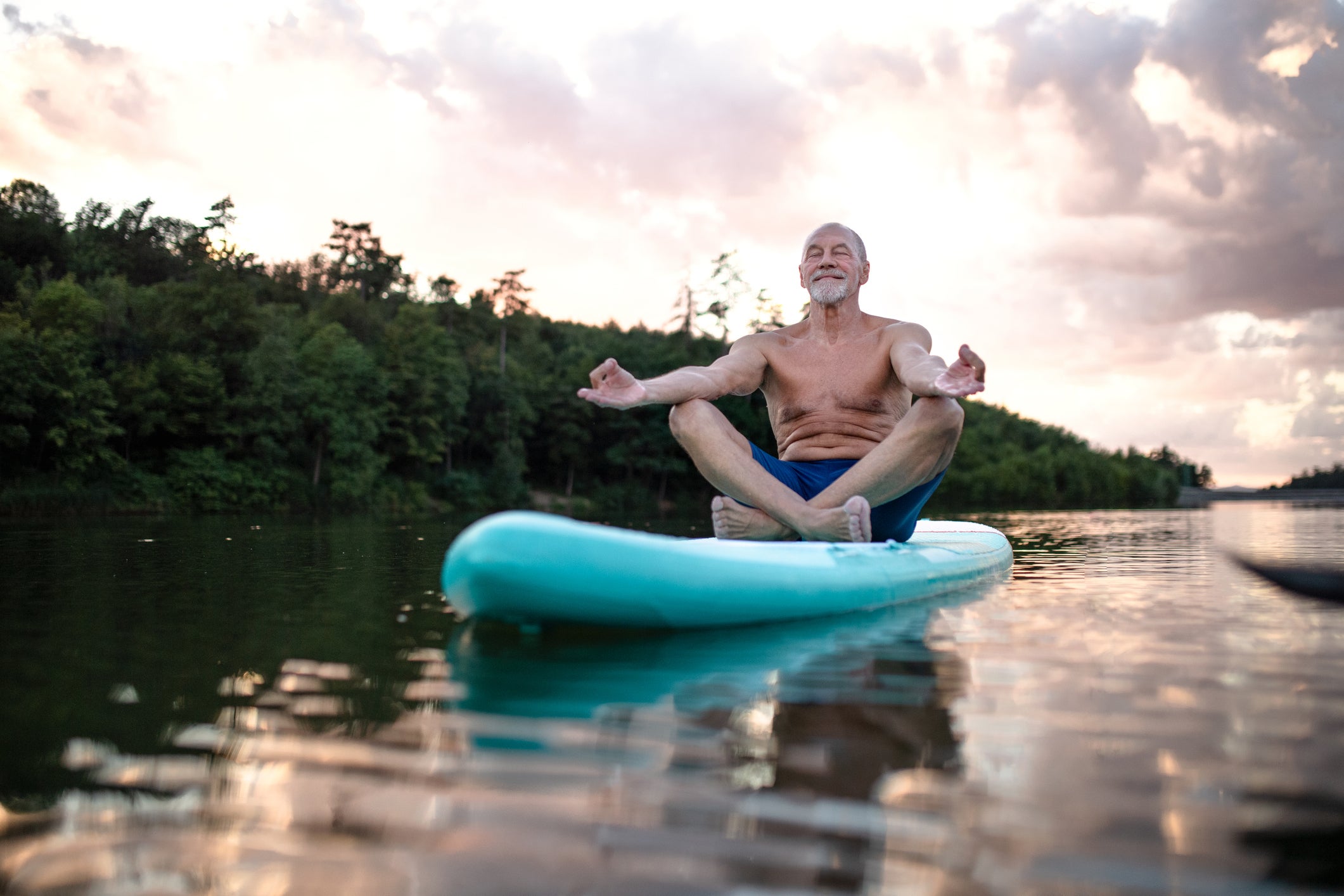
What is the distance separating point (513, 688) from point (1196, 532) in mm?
9778

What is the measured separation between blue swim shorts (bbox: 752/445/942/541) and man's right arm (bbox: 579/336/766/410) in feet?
1.24

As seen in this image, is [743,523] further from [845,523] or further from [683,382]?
[683,382]

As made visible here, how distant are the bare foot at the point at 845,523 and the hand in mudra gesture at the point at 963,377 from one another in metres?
0.67

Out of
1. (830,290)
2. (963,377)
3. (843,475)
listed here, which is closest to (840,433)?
(843,475)

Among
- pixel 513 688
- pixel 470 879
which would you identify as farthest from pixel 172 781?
pixel 513 688

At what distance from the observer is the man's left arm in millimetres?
3732

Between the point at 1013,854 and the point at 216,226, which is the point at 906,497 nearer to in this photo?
the point at 1013,854

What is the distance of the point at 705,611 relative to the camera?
323cm

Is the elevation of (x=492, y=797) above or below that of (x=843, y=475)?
below

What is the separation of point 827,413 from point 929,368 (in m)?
0.85

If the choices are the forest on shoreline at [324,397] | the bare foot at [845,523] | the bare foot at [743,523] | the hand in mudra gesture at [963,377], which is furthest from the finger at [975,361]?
the forest on shoreline at [324,397]

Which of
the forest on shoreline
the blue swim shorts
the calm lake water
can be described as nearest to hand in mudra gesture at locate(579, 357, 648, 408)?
the blue swim shorts

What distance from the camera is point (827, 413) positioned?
4.95 metres

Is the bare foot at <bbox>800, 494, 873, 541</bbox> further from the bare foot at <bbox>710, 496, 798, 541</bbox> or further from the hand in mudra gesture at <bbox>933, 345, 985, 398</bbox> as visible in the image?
the hand in mudra gesture at <bbox>933, 345, 985, 398</bbox>
